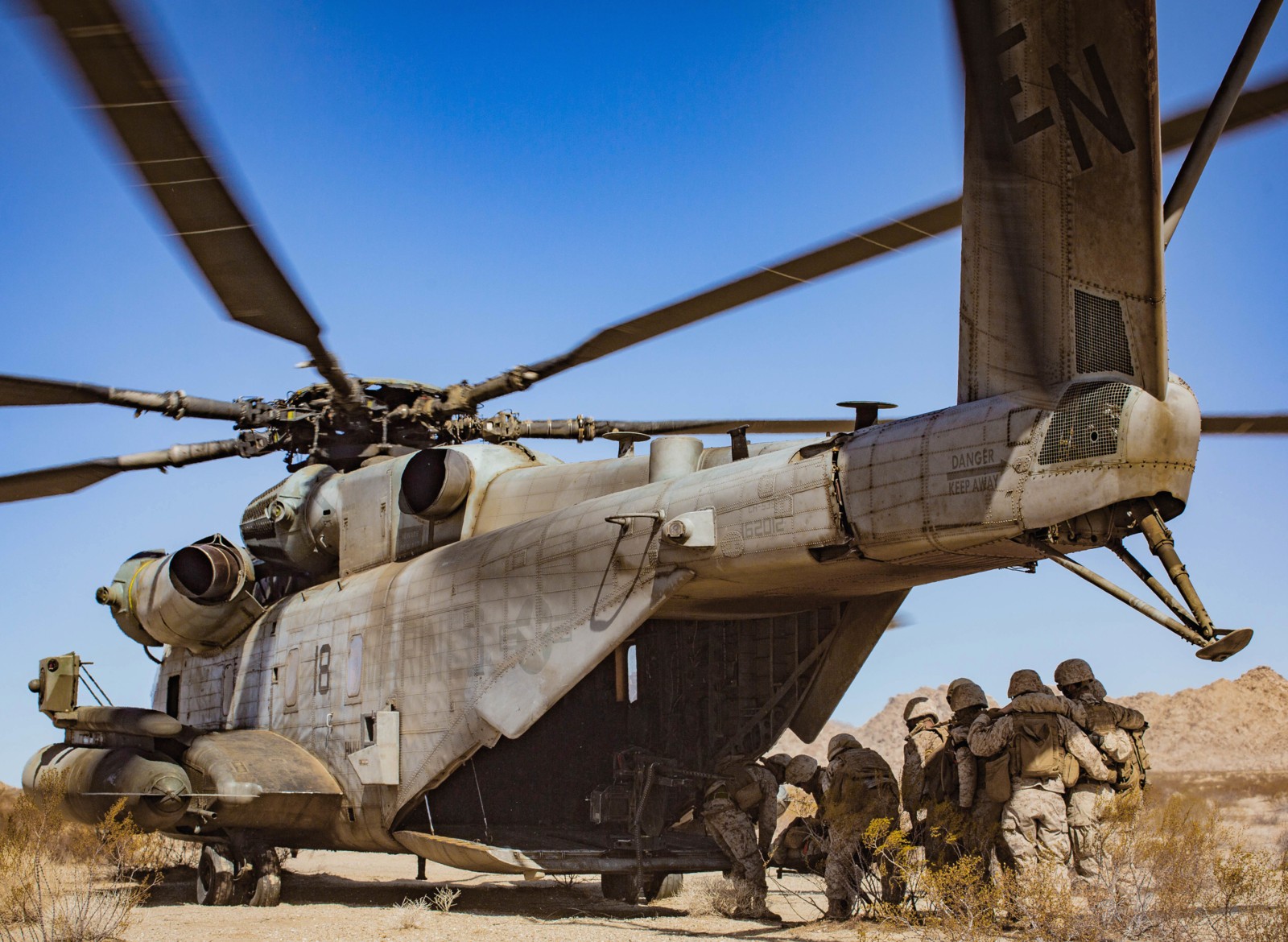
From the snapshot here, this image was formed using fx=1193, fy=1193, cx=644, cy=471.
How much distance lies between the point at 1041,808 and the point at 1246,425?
2.93 metres

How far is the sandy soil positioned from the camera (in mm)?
7918

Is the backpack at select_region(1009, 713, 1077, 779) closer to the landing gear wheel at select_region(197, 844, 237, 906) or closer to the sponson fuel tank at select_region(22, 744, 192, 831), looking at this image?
the sponson fuel tank at select_region(22, 744, 192, 831)

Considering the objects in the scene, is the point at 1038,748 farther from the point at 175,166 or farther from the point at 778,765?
the point at 175,166

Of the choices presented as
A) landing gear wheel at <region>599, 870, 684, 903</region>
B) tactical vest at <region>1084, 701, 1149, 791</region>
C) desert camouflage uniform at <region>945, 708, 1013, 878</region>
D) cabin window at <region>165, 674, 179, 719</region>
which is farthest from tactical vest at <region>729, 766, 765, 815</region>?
cabin window at <region>165, 674, 179, 719</region>

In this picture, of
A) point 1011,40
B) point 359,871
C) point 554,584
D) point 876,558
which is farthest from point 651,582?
point 359,871

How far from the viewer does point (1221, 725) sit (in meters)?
36.2

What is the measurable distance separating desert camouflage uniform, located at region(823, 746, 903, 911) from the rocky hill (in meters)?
27.2

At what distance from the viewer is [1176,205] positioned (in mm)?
6340

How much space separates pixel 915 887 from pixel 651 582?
2.77 meters

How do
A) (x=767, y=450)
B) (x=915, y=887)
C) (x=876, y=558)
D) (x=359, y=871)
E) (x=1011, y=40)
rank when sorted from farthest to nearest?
(x=359, y=871) → (x=767, y=450) → (x=915, y=887) → (x=876, y=558) → (x=1011, y=40)

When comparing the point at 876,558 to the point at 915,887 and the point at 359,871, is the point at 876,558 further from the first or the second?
the point at 359,871

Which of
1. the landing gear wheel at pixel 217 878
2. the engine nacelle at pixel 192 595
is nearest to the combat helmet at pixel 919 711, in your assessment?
the landing gear wheel at pixel 217 878

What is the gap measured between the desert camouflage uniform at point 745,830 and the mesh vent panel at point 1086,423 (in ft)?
13.4

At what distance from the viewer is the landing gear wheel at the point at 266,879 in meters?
10.5
